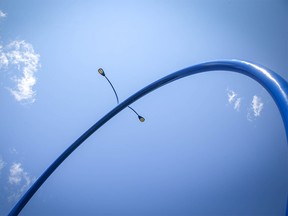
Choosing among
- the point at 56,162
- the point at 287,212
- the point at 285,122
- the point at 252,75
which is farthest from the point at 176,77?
the point at 56,162

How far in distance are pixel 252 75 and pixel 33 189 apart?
662 cm

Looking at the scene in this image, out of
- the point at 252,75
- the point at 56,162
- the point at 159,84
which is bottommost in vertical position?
the point at 252,75

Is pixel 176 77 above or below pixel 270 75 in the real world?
above

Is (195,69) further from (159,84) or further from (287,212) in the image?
(287,212)

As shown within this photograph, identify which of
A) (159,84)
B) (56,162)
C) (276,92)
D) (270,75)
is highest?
(159,84)

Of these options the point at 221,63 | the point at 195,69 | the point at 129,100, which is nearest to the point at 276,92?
the point at 221,63

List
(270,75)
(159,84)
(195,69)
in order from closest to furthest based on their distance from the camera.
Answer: (270,75), (195,69), (159,84)

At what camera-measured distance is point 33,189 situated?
22.3ft

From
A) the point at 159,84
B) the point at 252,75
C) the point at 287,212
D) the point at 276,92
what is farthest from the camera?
the point at 159,84

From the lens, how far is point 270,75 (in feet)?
8.15

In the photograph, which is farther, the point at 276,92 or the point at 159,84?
the point at 159,84

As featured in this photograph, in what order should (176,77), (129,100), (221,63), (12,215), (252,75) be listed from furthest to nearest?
(12,215), (129,100), (176,77), (221,63), (252,75)

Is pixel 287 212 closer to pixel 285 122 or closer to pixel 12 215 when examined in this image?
pixel 285 122

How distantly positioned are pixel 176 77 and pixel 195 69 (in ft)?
2.28
